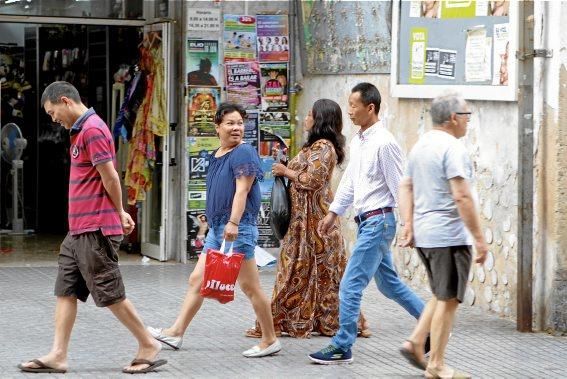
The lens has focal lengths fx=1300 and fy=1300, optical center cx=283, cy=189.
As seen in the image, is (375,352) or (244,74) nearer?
(375,352)

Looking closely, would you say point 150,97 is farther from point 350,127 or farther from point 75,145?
point 75,145

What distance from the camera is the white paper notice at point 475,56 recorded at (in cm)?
1031

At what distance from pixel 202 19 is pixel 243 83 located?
0.78 meters

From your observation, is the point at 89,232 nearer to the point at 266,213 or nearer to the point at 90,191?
the point at 90,191

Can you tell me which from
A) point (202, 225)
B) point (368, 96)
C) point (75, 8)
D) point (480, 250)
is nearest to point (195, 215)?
point (202, 225)

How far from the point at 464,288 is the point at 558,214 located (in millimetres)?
2045

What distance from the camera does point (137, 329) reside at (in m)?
7.82

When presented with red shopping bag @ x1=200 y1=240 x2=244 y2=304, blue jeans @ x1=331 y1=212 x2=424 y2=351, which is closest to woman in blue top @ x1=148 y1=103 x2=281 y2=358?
red shopping bag @ x1=200 y1=240 x2=244 y2=304

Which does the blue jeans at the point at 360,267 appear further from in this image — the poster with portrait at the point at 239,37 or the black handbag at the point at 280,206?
the poster with portrait at the point at 239,37

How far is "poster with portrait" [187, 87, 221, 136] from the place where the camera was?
1300 centimetres

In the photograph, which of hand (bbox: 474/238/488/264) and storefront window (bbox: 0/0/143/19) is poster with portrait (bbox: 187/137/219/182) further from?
hand (bbox: 474/238/488/264)

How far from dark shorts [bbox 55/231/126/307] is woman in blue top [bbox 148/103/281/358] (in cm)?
87

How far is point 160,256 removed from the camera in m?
13.4

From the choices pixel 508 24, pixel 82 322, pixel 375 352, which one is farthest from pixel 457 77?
pixel 82 322
